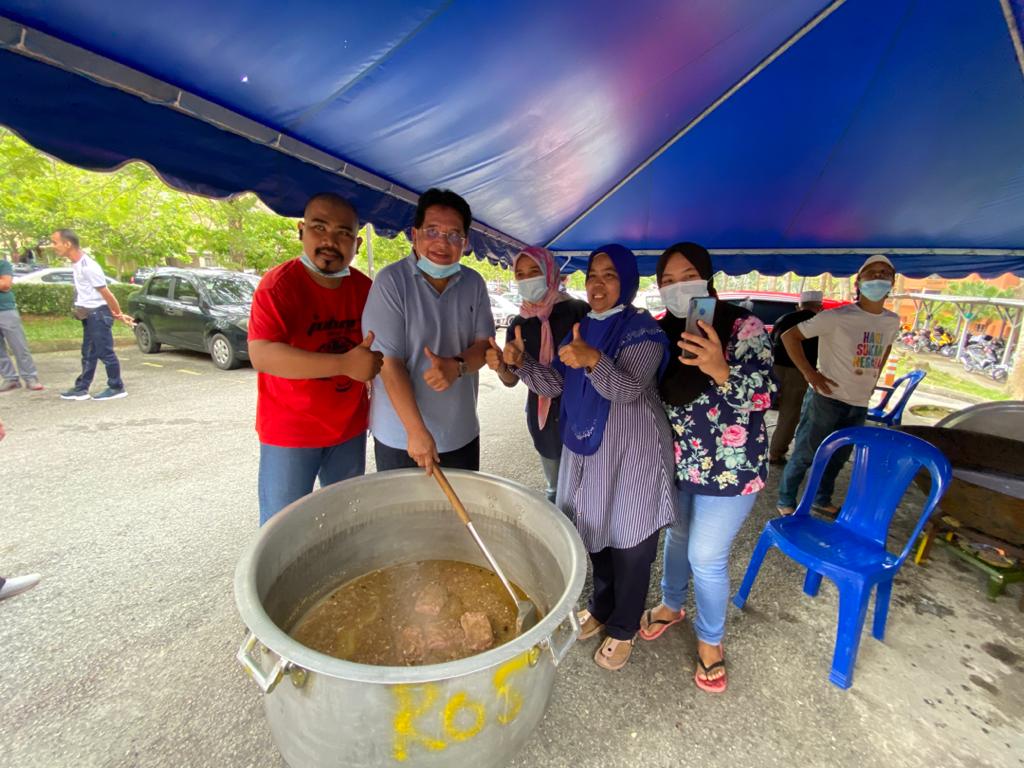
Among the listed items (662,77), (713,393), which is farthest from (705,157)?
(713,393)

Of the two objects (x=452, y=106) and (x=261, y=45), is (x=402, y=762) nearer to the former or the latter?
(x=261, y=45)

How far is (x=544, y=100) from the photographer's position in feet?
6.72

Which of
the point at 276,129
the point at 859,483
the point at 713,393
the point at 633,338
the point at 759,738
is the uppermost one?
the point at 276,129

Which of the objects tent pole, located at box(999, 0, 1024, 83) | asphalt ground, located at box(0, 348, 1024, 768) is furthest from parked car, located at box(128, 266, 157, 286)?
tent pole, located at box(999, 0, 1024, 83)

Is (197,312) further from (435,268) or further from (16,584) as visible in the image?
(435,268)

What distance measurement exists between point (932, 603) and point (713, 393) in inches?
83.3

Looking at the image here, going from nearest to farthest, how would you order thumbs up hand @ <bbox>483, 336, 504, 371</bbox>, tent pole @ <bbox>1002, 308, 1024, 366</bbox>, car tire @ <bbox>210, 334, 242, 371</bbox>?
thumbs up hand @ <bbox>483, 336, 504, 371</bbox> → car tire @ <bbox>210, 334, 242, 371</bbox> → tent pole @ <bbox>1002, 308, 1024, 366</bbox>

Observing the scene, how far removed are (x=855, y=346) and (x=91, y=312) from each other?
7.76 meters

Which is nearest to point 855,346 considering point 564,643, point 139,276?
point 564,643

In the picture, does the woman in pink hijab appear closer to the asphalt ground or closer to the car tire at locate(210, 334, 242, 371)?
the asphalt ground

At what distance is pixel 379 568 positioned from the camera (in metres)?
1.76

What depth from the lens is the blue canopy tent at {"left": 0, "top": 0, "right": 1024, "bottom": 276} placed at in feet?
4.30

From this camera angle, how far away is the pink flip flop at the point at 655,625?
2072 mm

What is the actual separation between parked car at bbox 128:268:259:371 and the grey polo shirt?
651 cm
